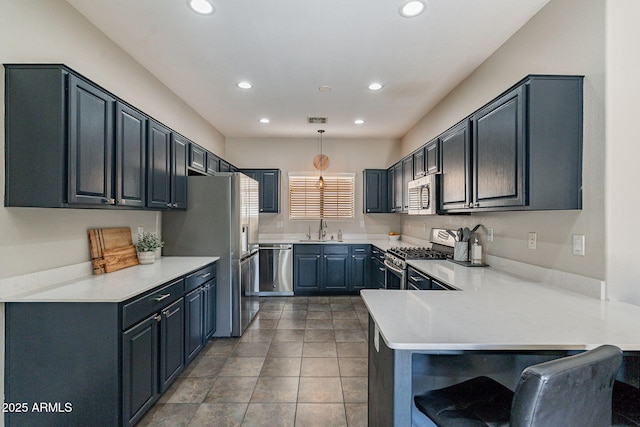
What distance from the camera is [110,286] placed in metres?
2.02

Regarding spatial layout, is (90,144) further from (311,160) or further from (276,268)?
(311,160)

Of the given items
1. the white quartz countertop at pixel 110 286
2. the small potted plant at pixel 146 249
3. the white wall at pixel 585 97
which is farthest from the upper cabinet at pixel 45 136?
the white wall at pixel 585 97

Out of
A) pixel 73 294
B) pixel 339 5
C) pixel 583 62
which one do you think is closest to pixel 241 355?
pixel 73 294

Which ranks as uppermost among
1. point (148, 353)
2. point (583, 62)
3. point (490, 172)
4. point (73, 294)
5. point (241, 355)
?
point (583, 62)

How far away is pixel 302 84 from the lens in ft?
11.0

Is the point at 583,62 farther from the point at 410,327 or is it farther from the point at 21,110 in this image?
the point at 21,110

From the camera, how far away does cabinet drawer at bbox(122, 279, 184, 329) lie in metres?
1.85

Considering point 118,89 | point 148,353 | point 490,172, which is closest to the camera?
point 148,353

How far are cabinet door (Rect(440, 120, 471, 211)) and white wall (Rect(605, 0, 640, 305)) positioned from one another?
3.14 feet

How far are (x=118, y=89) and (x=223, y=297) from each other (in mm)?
2238

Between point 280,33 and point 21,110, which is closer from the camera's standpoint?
point 21,110

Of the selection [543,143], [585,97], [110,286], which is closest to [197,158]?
[110,286]

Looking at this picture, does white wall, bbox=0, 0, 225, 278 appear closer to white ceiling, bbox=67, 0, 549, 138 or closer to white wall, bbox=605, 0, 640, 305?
white ceiling, bbox=67, 0, 549, 138

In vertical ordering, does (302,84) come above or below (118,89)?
above
